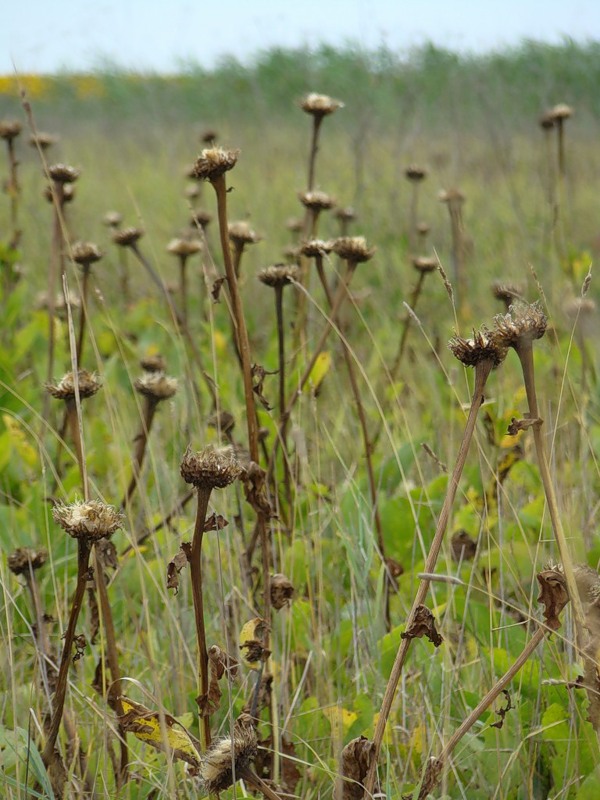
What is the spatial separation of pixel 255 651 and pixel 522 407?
1429 mm

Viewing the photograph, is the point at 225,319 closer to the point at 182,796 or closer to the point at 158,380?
the point at 158,380

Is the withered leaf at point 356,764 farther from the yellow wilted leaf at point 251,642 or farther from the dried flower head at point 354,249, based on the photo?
the dried flower head at point 354,249

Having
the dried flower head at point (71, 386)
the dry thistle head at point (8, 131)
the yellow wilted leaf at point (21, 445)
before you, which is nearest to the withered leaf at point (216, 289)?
the dried flower head at point (71, 386)

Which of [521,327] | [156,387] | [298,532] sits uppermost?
[521,327]

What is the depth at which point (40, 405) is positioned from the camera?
251cm

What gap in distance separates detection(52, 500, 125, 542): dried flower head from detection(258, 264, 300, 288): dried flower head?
720 mm

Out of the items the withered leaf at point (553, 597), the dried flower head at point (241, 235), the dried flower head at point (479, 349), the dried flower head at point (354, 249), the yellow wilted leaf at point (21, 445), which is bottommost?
the yellow wilted leaf at point (21, 445)

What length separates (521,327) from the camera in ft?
2.80

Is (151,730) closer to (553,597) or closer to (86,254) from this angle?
(553,597)

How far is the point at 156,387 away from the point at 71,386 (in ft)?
0.79

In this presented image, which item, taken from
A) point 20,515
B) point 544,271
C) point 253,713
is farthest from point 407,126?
point 253,713

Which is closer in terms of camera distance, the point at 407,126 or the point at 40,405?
the point at 40,405

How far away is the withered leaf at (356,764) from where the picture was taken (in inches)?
36.9

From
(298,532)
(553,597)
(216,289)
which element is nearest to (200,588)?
(553,597)
